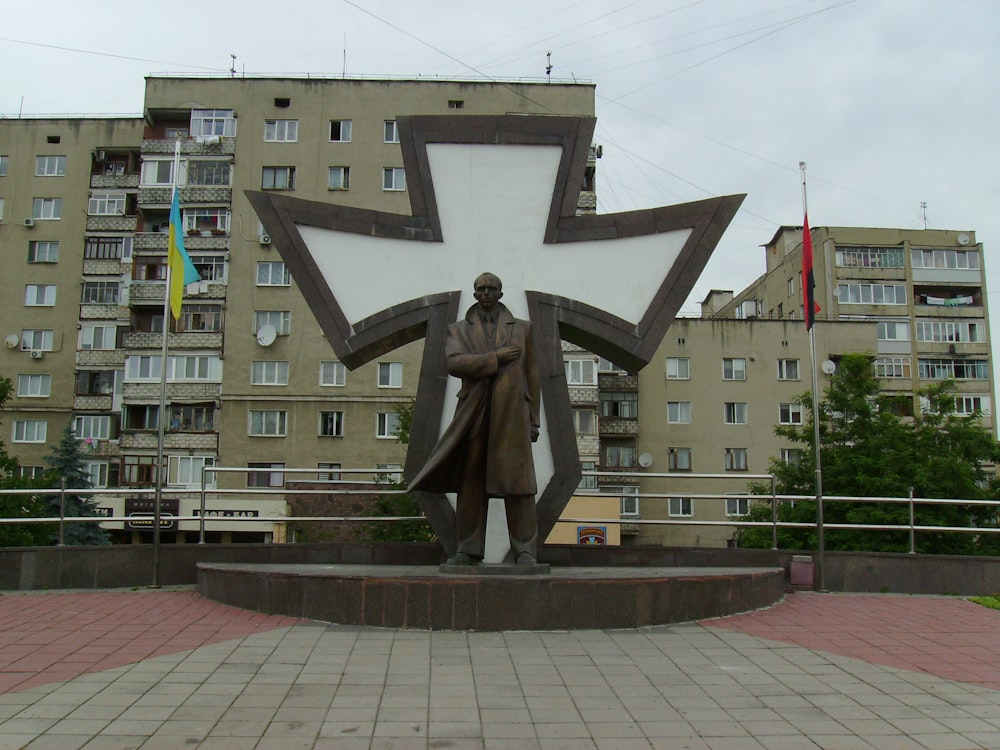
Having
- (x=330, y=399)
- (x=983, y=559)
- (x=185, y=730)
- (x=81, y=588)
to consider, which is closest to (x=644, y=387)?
(x=330, y=399)

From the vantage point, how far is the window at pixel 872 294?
43.2m

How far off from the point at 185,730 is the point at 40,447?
1459 inches

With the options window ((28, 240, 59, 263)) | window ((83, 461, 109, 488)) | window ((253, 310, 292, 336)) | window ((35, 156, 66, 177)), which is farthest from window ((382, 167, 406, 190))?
window ((83, 461, 109, 488))

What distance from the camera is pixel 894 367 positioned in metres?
43.1

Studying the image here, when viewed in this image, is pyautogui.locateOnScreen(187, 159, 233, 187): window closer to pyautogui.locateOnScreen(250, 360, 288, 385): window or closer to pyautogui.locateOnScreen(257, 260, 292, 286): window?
pyautogui.locateOnScreen(257, 260, 292, 286): window

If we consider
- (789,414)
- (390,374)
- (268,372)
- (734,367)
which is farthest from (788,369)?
(268,372)

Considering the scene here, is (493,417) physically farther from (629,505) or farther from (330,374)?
(629,505)

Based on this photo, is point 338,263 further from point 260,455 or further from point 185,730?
point 260,455

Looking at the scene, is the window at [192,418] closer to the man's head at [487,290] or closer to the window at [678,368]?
the window at [678,368]

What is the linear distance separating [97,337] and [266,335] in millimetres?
8678

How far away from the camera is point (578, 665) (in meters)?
6.75

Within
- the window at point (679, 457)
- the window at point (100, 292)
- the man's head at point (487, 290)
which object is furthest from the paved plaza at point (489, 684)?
the window at point (100, 292)

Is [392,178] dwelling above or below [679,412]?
above

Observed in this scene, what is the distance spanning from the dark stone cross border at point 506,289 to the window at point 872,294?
35.7 meters
